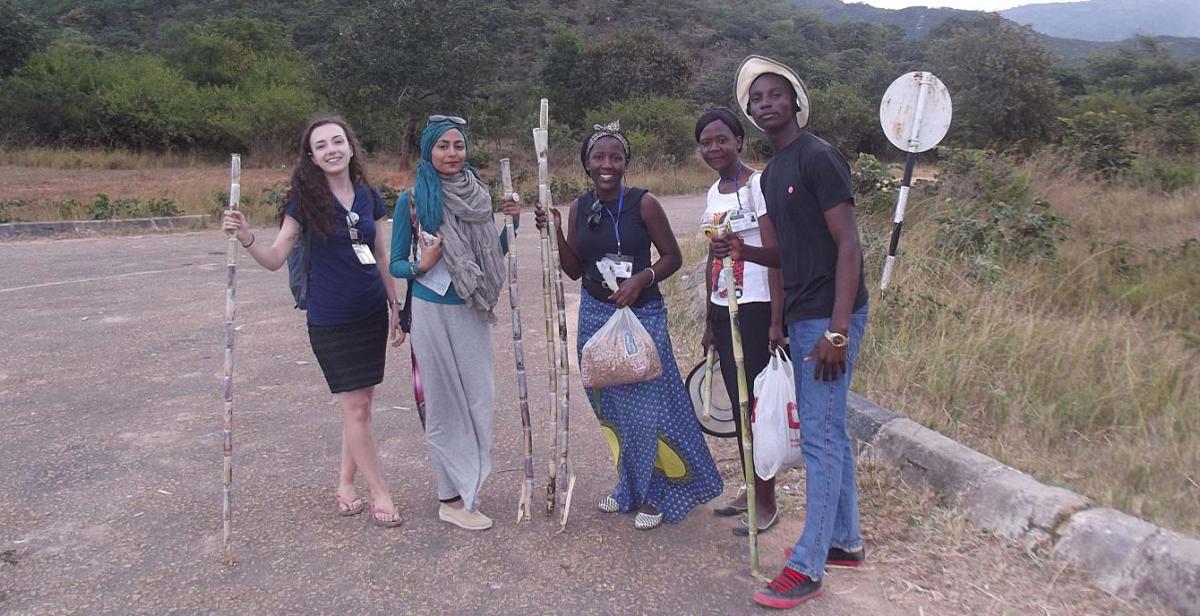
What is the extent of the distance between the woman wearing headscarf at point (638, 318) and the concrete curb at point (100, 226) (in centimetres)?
1289

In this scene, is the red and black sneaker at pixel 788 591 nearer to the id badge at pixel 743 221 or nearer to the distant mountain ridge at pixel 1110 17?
the id badge at pixel 743 221

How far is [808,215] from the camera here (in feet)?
9.69

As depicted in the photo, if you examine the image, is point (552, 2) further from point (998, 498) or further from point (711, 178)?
point (998, 498)

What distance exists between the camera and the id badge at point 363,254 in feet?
12.0

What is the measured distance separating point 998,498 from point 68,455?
457 cm

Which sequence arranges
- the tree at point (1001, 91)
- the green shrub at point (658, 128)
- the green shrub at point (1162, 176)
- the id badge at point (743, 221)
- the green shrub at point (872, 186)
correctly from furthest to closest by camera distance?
the green shrub at point (658, 128) → the tree at point (1001, 91) → the green shrub at point (1162, 176) → the green shrub at point (872, 186) → the id badge at point (743, 221)

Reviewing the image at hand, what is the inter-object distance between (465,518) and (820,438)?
5.27 feet

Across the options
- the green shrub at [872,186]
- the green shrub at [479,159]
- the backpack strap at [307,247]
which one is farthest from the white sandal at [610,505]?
the green shrub at [479,159]

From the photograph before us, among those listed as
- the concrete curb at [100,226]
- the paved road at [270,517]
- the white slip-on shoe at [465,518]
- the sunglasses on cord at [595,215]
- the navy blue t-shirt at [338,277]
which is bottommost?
the concrete curb at [100,226]

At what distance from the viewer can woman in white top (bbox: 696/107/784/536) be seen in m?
3.38

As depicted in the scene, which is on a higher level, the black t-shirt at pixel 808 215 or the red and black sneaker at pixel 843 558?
the black t-shirt at pixel 808 215

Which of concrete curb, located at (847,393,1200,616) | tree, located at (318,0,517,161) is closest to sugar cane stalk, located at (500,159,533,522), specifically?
concrete curb, located at (847,393,1200,616)

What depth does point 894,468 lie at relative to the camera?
13.5 ft

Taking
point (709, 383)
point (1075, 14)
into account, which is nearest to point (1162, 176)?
point (709, 383)
